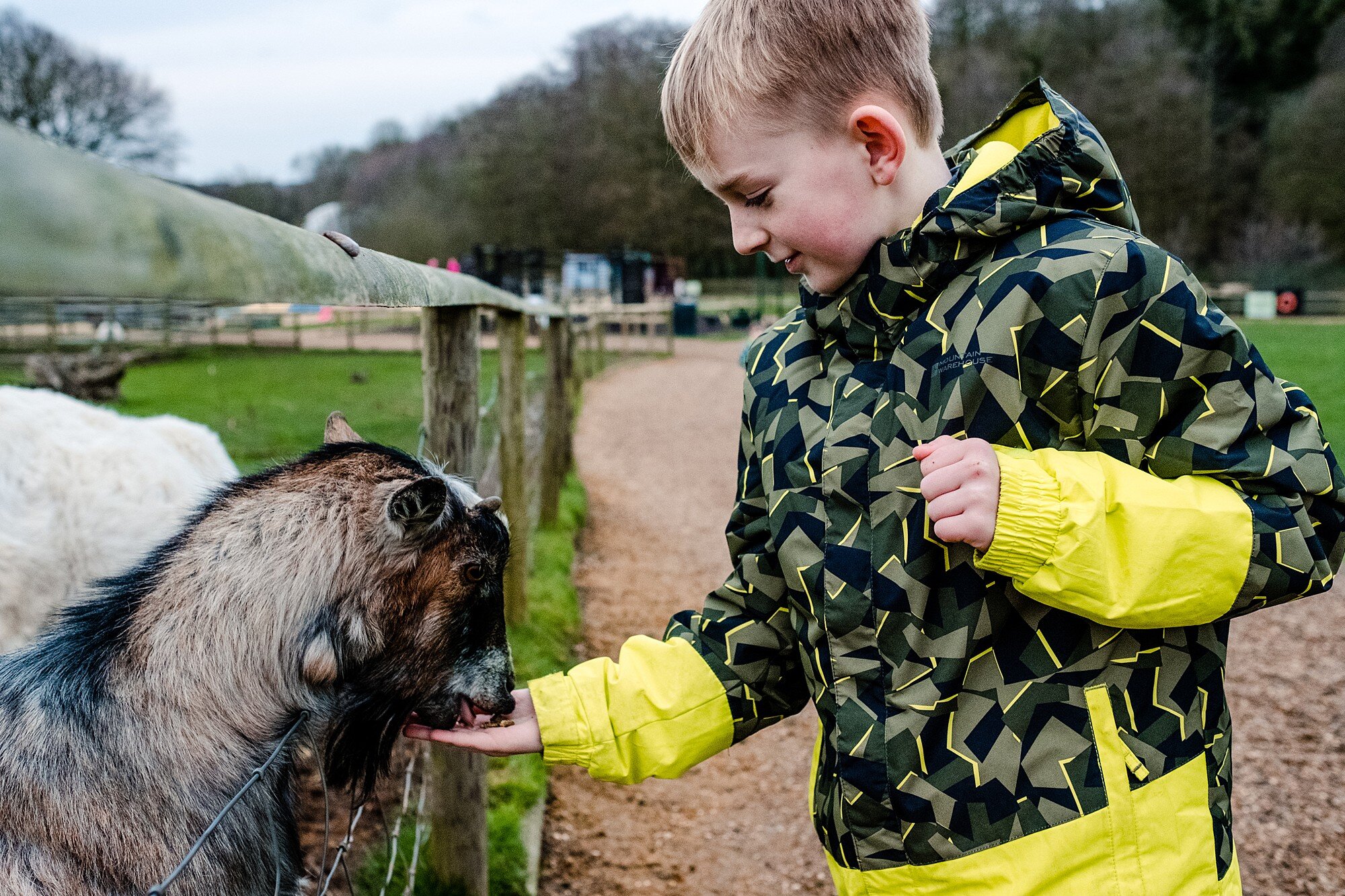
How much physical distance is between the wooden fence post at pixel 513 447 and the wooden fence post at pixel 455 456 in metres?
2.10

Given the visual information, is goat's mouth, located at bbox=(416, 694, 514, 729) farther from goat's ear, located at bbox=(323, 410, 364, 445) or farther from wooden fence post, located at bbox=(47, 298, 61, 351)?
wooden fence post, located at bbox=(47, 298, 61, 351)

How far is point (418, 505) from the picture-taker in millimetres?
1898

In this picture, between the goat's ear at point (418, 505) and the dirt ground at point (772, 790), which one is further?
the dirt ground at point (772, 790)

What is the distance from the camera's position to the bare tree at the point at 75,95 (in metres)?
27.2

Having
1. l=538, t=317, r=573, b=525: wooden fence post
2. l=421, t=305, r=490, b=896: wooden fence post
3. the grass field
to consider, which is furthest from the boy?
l=538, t=317, r=573, b=525: wooden fence post

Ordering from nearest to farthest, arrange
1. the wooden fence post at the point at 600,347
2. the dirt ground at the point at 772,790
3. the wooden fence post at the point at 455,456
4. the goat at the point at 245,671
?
the goat at the point at 245,671 < the wooden fence post at the point at 455,456 < the dirt ground at the point at 772,790 < the wooden fence post at the point at 600,347

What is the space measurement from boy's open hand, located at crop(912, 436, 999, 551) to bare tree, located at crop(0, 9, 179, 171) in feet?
98.3

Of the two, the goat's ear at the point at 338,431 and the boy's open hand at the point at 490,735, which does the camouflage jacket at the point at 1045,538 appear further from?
the goat's ear at the point at 338,431

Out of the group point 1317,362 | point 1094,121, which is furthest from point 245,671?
point 1094,121

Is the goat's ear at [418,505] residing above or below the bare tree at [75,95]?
below

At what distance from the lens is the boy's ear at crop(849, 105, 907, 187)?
70.1 inches

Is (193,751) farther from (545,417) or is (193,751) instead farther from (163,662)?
(545,417)

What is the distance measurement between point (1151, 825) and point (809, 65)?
4.64 feet

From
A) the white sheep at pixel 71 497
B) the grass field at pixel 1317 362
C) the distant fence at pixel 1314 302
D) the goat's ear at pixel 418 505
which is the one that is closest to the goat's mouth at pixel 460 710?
the goat's ear at pixel 418 505
